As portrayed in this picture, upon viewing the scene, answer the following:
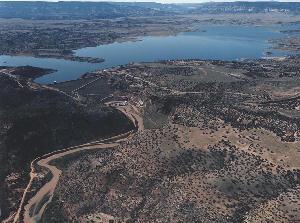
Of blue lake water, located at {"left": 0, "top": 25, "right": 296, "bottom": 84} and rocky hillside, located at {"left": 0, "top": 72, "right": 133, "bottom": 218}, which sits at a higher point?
rocky hillside, located at {"left": 0, "top": 72, "right": 133, "bottom": 218}

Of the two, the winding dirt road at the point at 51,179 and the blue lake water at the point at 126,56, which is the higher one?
the winding dirt road at the point at 51,179

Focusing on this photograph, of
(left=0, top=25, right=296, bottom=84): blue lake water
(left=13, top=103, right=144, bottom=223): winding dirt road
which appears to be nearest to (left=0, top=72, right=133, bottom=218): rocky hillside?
(left=13, top=103, right=144, bottom=223): winding dirt road

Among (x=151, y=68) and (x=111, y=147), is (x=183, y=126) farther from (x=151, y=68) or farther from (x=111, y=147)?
(x=151, y=68)

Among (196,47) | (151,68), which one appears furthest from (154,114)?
(196,47)

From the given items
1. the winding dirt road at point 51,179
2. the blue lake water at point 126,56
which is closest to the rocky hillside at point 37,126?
the winding dirt road at point 51,179

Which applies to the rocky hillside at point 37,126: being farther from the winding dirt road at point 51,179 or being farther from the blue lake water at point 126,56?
the blue lake water at point 126,56

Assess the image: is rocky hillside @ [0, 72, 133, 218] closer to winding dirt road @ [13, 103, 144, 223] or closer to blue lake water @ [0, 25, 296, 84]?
winding dirt road @ [13, 103, 144, 223]

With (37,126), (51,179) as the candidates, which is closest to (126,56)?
(37,126)

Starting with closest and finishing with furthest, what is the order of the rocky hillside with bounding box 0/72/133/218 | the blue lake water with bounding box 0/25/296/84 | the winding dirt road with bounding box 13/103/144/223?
the winding dirt road with bounding box 13/103/144/223, the rocky hillside with bounding box 0/72/133/218, the blue lake water with bounding box 0/25/296/84
